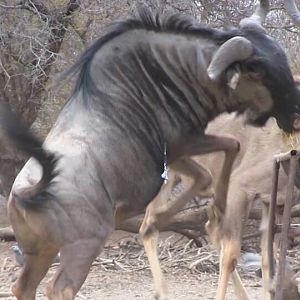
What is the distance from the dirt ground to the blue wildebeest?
291cm

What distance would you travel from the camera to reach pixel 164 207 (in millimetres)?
8430

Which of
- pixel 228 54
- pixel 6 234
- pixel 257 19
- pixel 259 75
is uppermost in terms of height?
pixel 228 54

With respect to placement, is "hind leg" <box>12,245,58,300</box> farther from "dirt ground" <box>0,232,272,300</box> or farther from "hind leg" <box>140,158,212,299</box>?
"dirt ground" <box>0,232,272,300</box>

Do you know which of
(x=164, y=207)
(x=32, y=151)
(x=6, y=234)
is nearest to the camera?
(x=32, y=151)

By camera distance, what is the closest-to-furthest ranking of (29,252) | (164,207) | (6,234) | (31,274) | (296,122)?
1. (29,252)
2. (31,274)
3. (296,122)
4. (164,207)
5. (6,234)

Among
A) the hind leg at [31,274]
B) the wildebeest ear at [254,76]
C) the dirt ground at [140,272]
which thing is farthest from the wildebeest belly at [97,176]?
the dirt ground at [140,272]

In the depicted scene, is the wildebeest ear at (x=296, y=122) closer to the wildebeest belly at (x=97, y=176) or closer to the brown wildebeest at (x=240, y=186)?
the wildebeest belly at (x=97, y=176)

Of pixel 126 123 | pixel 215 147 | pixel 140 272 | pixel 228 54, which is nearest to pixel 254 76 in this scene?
pixel 228 54

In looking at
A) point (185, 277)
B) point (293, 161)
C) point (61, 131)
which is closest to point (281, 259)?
point (293, 161)

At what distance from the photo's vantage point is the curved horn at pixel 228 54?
19.6ft

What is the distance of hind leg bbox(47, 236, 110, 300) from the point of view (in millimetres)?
5523

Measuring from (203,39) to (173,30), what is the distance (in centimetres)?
21

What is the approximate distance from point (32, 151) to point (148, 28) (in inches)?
51.8

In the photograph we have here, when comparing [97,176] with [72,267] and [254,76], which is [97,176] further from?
[254,76]
